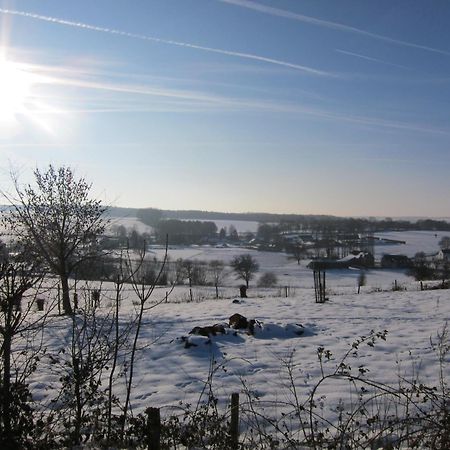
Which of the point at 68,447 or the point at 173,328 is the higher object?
the point at 68,447

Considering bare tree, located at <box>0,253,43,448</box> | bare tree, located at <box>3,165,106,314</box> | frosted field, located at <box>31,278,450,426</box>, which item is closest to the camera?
bare tree, located at <box>0,253,43,448</box>

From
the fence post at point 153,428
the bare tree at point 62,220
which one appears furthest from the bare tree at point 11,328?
the bare tree at point 62,220

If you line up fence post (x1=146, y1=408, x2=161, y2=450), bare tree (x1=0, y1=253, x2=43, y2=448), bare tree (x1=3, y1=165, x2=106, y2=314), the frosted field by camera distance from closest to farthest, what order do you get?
1. bare tree (x1=0, y1=253, x2=43, y2=448)
2. fence post (x1=146, y1=408, x2=161, y2=450)
3. the frosted field
4. bare tree (x1=3, y1=165, x2=106, y2=314)

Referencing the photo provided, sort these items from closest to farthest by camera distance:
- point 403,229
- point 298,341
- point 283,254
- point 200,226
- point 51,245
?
point 298,341
point 51,245
point 283,254
point 200,226
point 403,229

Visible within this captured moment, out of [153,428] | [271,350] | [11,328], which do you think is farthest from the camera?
[271,350]

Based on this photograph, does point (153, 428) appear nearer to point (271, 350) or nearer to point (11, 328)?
point (11, 328)

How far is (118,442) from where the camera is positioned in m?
4.71

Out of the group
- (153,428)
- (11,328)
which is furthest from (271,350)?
(11,328)

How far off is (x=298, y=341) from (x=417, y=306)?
284 inches

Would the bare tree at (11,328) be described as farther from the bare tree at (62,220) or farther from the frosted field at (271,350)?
the bare tree at (62,220)

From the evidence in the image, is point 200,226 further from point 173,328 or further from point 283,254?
point 173,328

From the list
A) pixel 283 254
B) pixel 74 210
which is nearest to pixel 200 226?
pixel 283 254

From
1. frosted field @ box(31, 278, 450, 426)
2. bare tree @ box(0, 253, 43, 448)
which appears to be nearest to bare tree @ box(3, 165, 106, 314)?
frosted field @ box(31, 278, 450, 426)

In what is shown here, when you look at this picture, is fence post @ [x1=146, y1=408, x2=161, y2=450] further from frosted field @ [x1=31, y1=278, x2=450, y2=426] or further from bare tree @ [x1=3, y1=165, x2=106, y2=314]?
bare tree @ [x1=3, y1=165, x2=106, y2=314]
